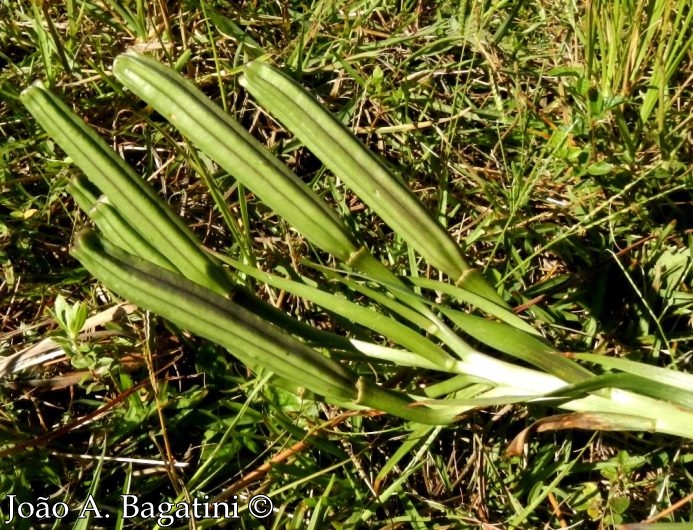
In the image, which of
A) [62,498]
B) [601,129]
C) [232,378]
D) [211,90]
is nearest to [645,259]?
[601,129]

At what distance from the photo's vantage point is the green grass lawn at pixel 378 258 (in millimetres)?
1424

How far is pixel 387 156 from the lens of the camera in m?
1.73

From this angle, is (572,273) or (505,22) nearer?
(572,273)

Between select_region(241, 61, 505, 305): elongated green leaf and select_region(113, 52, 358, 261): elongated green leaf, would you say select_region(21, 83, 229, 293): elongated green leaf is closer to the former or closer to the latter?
select_region(113, 52, 358, 261): elongated green leaf

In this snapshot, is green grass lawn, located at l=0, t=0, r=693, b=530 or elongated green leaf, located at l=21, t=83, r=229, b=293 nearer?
elongated green leaf, located at l=21, t=83, r=229, b=293

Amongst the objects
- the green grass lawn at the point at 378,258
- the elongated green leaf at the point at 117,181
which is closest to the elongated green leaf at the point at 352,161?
the green grass lawn at the point at 378,258

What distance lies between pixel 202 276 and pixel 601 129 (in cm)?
91

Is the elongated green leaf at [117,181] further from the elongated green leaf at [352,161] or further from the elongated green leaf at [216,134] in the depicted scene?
the elongated green leaf at [352,161]

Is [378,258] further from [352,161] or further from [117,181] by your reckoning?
[117,181]

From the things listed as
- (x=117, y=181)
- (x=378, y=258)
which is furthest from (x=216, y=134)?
(x=378, y=258)

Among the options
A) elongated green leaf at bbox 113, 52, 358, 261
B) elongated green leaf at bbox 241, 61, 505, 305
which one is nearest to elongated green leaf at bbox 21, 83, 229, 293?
elongated green leaf at bbox 113, 52, 358, 261

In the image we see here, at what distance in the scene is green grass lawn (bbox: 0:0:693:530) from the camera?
1424 mm

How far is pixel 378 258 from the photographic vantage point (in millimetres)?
1639

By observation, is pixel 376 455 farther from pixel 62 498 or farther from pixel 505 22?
pixel 505 22
